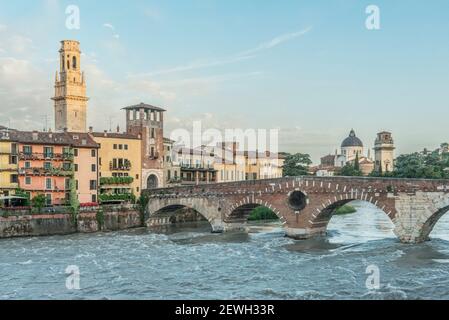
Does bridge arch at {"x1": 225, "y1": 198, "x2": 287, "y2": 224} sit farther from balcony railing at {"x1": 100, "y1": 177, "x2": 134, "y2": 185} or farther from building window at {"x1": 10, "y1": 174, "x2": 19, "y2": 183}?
building window at {"x1": 10, "y1": 174, "x2": 19, "y2": 183}

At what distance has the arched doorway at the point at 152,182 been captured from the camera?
7569cm

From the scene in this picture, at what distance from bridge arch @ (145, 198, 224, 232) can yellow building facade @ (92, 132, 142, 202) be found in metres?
4.24

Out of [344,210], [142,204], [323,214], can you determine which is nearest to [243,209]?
[323,214]

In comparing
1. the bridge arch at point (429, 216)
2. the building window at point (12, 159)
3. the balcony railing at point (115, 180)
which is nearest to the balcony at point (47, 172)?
the building window at point (12, 159)

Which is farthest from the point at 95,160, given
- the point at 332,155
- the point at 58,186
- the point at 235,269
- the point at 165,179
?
the point at 332,155

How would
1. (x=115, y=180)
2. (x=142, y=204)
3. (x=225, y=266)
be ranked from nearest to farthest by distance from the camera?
(x=225, y=266), (x=142, y=204), (x=115, y=180)

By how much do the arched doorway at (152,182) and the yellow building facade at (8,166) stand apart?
18.1m

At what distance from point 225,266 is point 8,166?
30.9 metres

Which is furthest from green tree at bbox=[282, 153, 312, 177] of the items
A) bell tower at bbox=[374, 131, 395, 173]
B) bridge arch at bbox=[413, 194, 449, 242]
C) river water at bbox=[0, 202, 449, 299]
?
bridge arch at bbox=[413, 194, 449, 242]

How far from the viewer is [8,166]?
61.3m

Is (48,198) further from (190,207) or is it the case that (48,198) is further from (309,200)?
(309,200)

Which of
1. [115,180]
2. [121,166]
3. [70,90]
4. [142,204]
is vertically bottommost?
[142,204]

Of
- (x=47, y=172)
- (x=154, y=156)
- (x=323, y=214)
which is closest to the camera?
(x=323, y=214)
